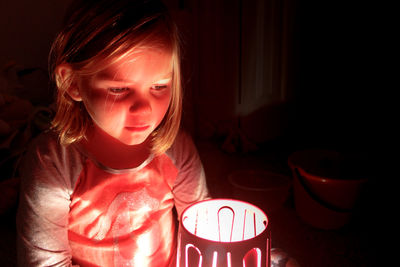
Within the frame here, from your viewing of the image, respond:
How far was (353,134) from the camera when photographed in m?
1.87

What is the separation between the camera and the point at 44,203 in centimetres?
65

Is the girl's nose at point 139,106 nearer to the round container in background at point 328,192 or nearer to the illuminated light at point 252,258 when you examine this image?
the illuminated light at point 252,258

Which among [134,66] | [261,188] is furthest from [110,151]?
[261,188]

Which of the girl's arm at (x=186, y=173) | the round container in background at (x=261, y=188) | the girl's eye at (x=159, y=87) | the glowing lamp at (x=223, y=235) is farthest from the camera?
the round container in background at (x=261, y=188)

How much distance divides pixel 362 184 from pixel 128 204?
75 centimetres

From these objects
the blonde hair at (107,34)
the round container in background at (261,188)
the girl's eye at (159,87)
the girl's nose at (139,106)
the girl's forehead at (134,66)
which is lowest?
the round container in background at (261,188)

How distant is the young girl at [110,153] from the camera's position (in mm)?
582

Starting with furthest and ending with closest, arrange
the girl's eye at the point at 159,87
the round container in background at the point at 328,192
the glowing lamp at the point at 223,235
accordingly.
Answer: the round container in background at the point at 328,192
the girl's eye at the point at 159,87
the glowing lamp at the point at 223,235

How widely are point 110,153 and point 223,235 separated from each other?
290 millimetres

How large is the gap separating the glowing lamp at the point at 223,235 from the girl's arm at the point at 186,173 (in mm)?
125

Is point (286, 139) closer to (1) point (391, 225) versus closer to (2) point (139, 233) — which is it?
(1) point (391, 225)

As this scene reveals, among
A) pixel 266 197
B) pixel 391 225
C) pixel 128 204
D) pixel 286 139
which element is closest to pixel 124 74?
pixel 128 204

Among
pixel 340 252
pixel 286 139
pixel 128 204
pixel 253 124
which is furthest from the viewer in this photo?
pixel 286 139

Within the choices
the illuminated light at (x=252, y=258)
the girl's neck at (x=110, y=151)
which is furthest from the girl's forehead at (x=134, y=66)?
the illuminated light at (x=252, y=258)
